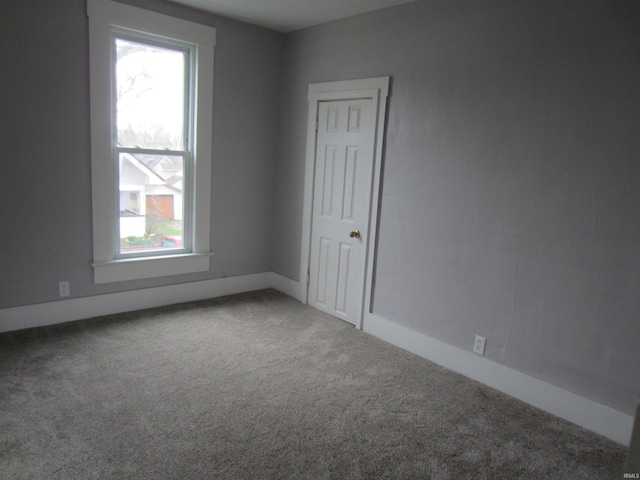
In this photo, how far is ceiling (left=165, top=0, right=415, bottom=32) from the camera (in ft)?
11.6

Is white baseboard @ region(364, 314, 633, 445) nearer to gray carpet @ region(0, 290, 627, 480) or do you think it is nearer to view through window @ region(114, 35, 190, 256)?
gray carpet @ region(0, 290, 627, 480)

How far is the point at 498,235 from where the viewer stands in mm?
2982

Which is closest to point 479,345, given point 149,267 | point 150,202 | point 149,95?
point 149,267

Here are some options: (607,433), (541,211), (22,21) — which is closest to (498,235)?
(541,211)

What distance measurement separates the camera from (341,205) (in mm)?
4059

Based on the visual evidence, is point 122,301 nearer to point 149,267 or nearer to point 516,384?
point 149,267

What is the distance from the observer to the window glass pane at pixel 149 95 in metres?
3.71

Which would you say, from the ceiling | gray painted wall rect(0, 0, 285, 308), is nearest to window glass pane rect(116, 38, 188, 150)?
gray painted wall rect(0, 0, 285, 308)

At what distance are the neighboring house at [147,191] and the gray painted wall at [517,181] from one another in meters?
1.90

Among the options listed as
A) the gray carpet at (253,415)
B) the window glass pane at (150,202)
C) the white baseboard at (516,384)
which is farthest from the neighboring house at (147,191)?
the white baseboard at (516,384)

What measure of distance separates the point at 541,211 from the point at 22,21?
3.70 metres

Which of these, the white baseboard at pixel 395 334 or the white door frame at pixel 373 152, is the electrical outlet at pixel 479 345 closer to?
the white baseboard at pixel 395 334

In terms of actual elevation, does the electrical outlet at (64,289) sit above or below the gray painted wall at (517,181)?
below

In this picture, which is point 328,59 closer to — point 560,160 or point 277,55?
point 277,55
